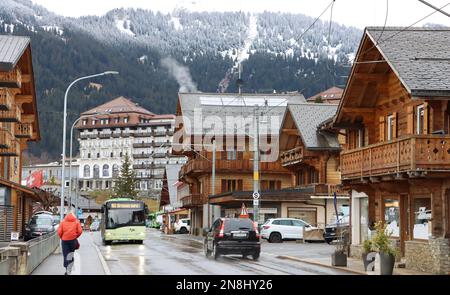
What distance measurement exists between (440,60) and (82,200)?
119013 millimetres

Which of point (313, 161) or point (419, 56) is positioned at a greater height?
point (419, 56)

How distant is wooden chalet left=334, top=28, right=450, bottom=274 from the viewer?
25.6 m

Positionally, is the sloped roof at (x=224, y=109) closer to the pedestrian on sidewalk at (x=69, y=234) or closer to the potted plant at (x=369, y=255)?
the potted plant at (x=369, y=255)

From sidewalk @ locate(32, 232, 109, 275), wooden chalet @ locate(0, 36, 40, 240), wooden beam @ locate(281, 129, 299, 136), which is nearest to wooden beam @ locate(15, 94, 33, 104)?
wooden chalet @ locate(0, 36, 40, 240)

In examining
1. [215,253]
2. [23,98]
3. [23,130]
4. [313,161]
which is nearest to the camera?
[215,253]

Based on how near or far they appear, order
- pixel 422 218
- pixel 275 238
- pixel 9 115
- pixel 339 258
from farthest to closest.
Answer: pixel 275 238, pixel 9 115, pixel 339 258, pixel 422 218

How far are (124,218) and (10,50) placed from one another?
1171cm

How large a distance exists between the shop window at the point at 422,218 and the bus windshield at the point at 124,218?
23.7 metres

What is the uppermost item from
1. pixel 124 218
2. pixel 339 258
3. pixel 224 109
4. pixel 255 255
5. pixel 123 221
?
pixel 224 109

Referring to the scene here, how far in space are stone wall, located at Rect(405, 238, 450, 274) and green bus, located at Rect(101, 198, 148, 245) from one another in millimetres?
24055

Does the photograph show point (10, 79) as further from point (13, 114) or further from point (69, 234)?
point (69, 234)

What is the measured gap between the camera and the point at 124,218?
49.4 m

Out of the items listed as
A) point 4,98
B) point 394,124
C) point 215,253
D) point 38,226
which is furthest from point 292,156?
point 394,124
